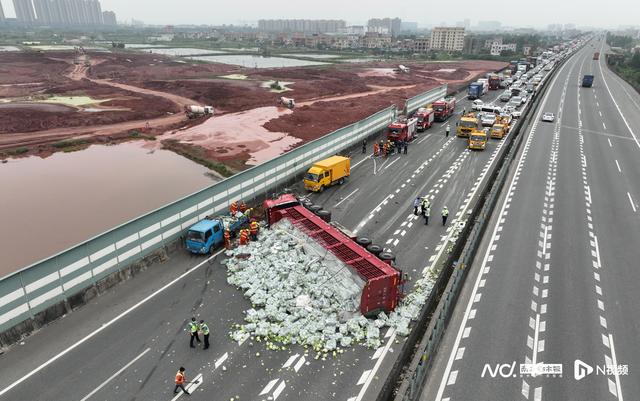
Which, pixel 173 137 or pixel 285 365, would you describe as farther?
pixel 173 137

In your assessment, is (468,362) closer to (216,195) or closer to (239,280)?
(239,280)

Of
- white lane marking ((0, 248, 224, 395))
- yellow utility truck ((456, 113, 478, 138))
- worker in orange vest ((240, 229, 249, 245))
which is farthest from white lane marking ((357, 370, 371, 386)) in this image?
yellow utility truck ((456, 113, 478, 138))

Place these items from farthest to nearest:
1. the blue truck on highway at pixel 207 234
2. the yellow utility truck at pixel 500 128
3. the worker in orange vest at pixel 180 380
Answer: the yellow utility truck at pixel 500 128
the blue truck on highway at pixel 207 234
the worker in orange vest at pixel 180 380

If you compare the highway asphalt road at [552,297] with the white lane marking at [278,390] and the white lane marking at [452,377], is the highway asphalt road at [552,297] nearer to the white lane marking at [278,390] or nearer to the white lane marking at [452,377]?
the white lane marking at [452,377]

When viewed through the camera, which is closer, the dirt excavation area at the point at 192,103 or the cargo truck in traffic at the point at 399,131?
the cargo truck in traffic at the point at 399,131

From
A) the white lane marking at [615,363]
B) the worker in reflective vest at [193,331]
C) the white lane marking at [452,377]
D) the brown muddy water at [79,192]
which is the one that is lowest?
the brown muddy water at [79,192]

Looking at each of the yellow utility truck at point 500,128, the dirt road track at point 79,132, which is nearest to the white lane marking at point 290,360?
the yellow utility truck at point 500,128

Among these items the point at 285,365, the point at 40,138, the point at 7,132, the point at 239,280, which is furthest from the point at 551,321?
the point at 7,132
